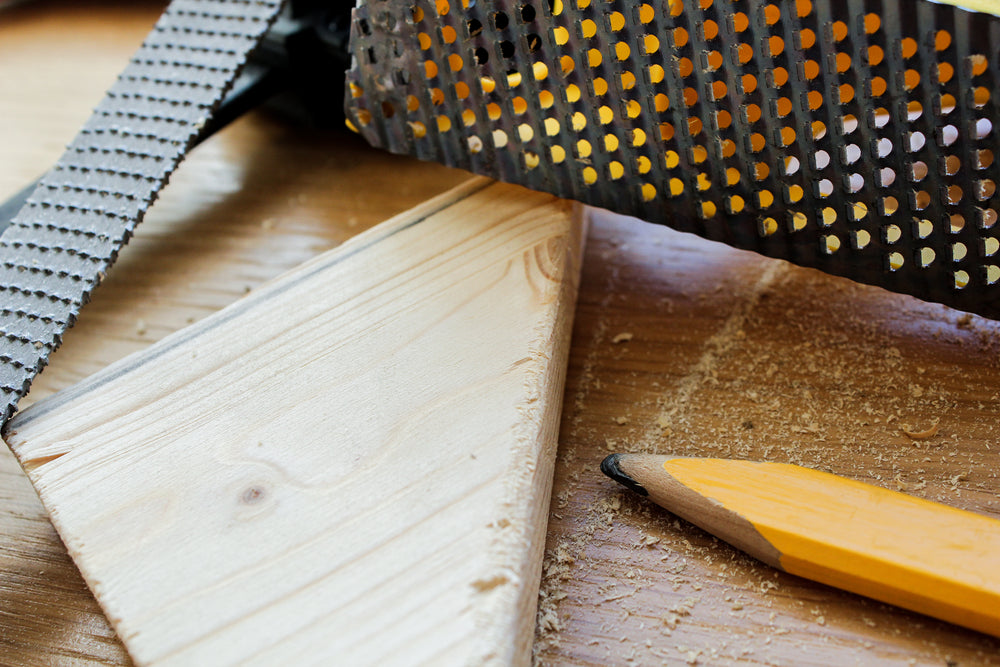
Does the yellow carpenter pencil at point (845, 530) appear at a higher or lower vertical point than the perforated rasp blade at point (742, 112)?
lower

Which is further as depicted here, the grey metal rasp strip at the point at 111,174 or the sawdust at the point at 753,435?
the grey metal rasp strip at the point at 111,174

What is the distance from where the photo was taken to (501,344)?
512 mm

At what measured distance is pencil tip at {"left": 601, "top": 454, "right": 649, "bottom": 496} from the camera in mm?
469

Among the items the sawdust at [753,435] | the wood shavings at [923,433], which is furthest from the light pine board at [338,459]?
the wood shavings at [923,433]

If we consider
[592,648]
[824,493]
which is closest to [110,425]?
[592,648]

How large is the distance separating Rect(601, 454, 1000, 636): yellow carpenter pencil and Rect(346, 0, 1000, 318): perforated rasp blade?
177 millimetres

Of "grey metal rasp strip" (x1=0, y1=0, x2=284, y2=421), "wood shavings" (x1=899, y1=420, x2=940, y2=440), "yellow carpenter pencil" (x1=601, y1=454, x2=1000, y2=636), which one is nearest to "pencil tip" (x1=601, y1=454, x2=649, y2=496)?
"yellow carpenter pencil" (x1=601, y1=454, x2=1000, y2=636)

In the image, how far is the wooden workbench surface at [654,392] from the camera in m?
0.43

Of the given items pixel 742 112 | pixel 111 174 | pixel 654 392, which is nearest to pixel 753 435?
pixel 654 392

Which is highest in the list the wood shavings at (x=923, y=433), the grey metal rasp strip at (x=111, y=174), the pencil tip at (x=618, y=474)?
the grey metal rasp strip at (x=111, y=174)

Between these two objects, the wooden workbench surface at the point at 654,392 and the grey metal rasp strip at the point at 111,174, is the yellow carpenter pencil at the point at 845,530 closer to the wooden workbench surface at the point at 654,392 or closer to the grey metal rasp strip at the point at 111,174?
the wooden workbench surface at the point at 654,392

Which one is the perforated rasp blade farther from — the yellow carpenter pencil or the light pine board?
the yellow carpenter pencil

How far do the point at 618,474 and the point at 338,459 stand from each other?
0.52 ft

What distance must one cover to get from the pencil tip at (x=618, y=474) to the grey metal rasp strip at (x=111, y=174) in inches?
14.0
